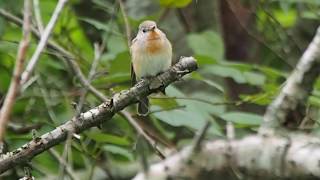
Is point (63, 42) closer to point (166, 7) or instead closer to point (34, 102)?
point (34, 102)

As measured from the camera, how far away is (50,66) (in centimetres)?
537

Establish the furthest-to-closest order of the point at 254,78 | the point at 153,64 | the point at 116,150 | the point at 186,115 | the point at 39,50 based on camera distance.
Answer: the point at 254,78 → the point at 116,150 → the point at 186,115 → the point at 153,64 → the point at 39,50

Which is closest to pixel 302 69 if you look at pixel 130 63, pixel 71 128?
pixel 71 128

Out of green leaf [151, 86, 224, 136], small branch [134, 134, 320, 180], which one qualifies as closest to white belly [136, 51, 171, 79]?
green leaf [151, 86, 224, 136]

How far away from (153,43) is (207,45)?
4.44ft

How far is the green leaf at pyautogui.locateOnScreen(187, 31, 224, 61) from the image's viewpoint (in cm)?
543

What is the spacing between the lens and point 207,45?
219 inches

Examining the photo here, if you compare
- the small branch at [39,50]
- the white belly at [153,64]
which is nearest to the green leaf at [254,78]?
the white belly at [153,64]

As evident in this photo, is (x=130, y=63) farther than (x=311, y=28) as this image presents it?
No

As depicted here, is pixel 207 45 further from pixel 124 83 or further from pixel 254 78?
pixel 124 83

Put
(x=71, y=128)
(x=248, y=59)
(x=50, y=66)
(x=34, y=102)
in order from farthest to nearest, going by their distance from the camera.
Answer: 1. (x=248, y=59)
2. (x=50, y=66)
3. (x=34, y=102)
4. (x=71, y=128)

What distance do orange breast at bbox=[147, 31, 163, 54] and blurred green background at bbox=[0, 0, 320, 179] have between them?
221 mm

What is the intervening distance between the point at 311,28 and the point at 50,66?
133 inches

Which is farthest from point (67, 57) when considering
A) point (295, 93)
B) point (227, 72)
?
point (295, 93)
